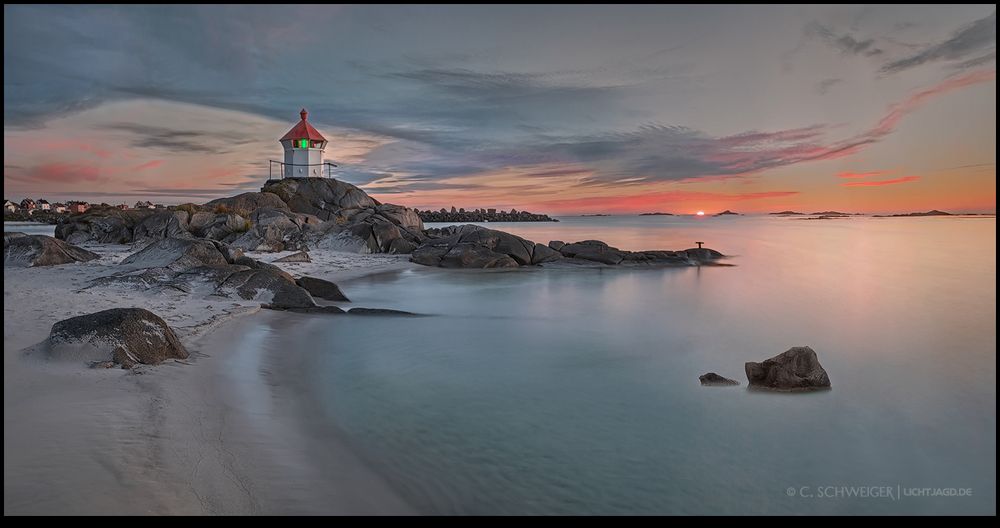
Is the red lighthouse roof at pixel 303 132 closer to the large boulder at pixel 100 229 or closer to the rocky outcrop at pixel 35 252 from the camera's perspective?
the large boulder at pixel 100 229

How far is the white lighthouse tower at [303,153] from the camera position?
156ft

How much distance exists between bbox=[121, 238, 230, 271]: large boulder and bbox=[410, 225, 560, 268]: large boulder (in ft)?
28.7

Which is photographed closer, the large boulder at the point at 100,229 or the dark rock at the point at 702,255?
the dark rock at the point at 702,255

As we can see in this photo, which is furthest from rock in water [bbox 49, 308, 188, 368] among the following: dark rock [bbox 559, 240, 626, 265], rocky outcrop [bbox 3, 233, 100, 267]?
dark rock [bbox 559, 240, 626, 265]

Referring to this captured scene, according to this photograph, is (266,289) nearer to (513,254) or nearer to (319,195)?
(513,254)

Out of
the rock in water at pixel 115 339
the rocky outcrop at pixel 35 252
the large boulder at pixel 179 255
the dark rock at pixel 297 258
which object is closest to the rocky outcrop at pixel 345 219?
the dark rock at pixel 297 258

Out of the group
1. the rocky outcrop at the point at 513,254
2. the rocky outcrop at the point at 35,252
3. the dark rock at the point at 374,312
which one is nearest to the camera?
the dark rock at the point at 374,312

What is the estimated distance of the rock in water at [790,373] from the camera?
6.37 metres

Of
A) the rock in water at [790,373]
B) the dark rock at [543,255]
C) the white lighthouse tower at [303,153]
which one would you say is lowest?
the rock in water at [790,373]

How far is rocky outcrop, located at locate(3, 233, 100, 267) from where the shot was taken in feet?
43.1

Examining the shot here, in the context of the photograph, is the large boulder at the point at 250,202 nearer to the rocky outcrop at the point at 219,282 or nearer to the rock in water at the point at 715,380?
the rocky outcrop at the point at 219,282

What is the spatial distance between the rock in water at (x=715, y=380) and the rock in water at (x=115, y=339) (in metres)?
6.33

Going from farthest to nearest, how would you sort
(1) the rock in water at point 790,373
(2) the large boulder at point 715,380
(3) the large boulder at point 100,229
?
(3) the large boulder at point 100,229 → (2) the large boulder at point 715,380 → (1) the rock in water at point 790,373

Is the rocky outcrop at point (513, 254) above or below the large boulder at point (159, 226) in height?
below
